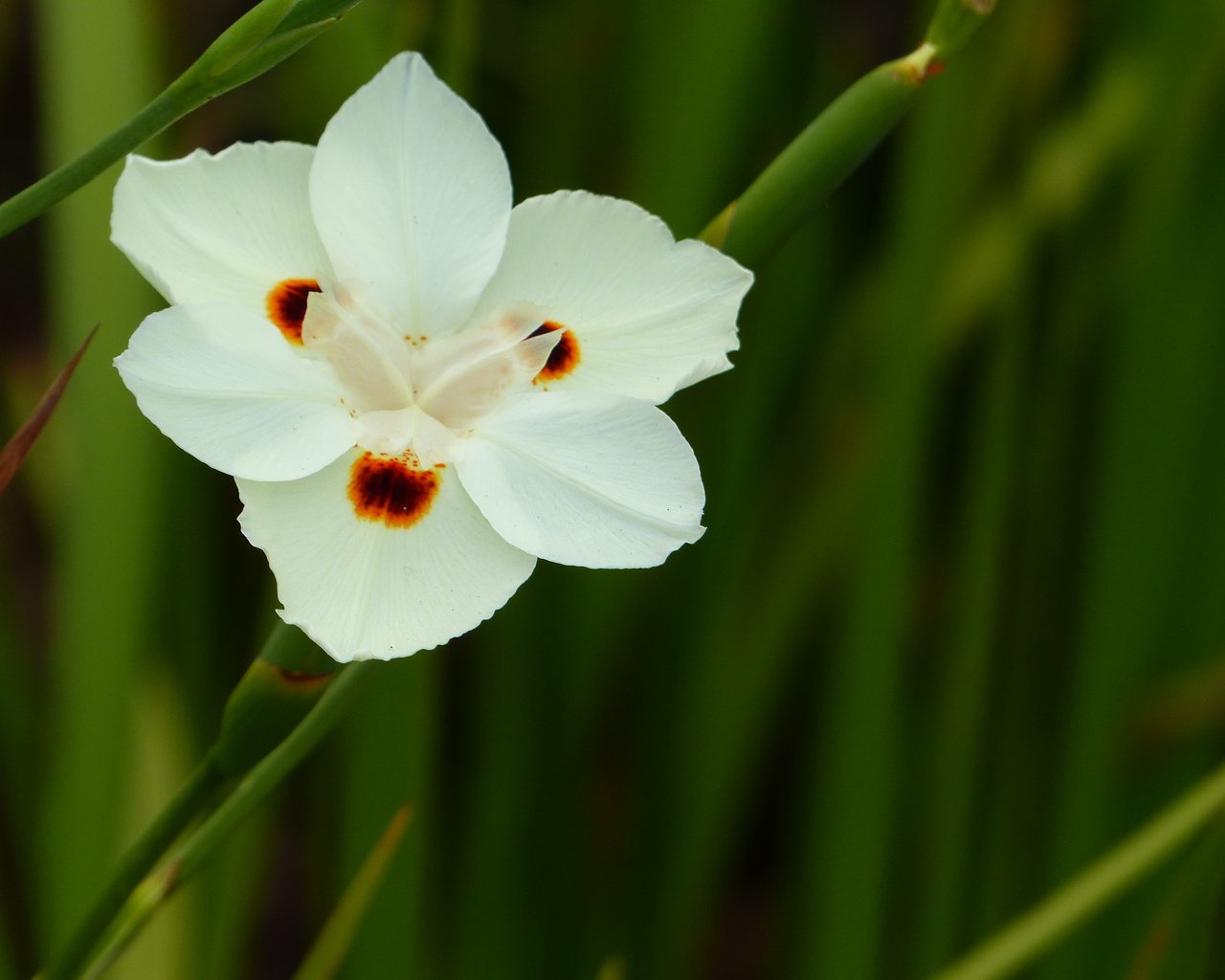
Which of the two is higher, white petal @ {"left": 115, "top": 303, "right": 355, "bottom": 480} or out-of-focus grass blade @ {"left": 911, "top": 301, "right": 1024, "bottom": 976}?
white petal @ {"left": 115, "top": 303, "right": 355, "bottom": 480}

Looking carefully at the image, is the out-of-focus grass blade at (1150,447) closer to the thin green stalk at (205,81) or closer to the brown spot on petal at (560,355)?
the brown spot on petal at (560,355)

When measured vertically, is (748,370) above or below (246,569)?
above

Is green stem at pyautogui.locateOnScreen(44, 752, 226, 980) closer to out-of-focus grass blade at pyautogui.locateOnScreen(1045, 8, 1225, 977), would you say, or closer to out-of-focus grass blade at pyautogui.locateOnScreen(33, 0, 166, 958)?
out-of-focus grass blade at pyautogui.locateOnScreen(33, 0, 166, 958)

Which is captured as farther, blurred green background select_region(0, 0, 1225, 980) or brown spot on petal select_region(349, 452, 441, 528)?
blurred green background select_region(0, 0, 1225, 980)

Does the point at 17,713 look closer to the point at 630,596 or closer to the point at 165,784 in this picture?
the point at 165,784

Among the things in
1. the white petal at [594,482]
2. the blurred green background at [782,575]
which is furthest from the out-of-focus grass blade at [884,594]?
the white petal at [594,482]

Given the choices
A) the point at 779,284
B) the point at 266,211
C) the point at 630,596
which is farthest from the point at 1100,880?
the point at 779,284

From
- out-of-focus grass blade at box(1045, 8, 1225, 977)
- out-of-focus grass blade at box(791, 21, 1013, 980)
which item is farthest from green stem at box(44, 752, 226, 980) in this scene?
out-of-focus grass blade at box(1045, 8, 1225, 977)

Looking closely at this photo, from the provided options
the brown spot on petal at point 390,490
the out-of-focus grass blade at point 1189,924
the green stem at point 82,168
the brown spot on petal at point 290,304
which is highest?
the green stem at point 82,168

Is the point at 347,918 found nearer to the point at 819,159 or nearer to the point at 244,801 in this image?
the point at 244,801
